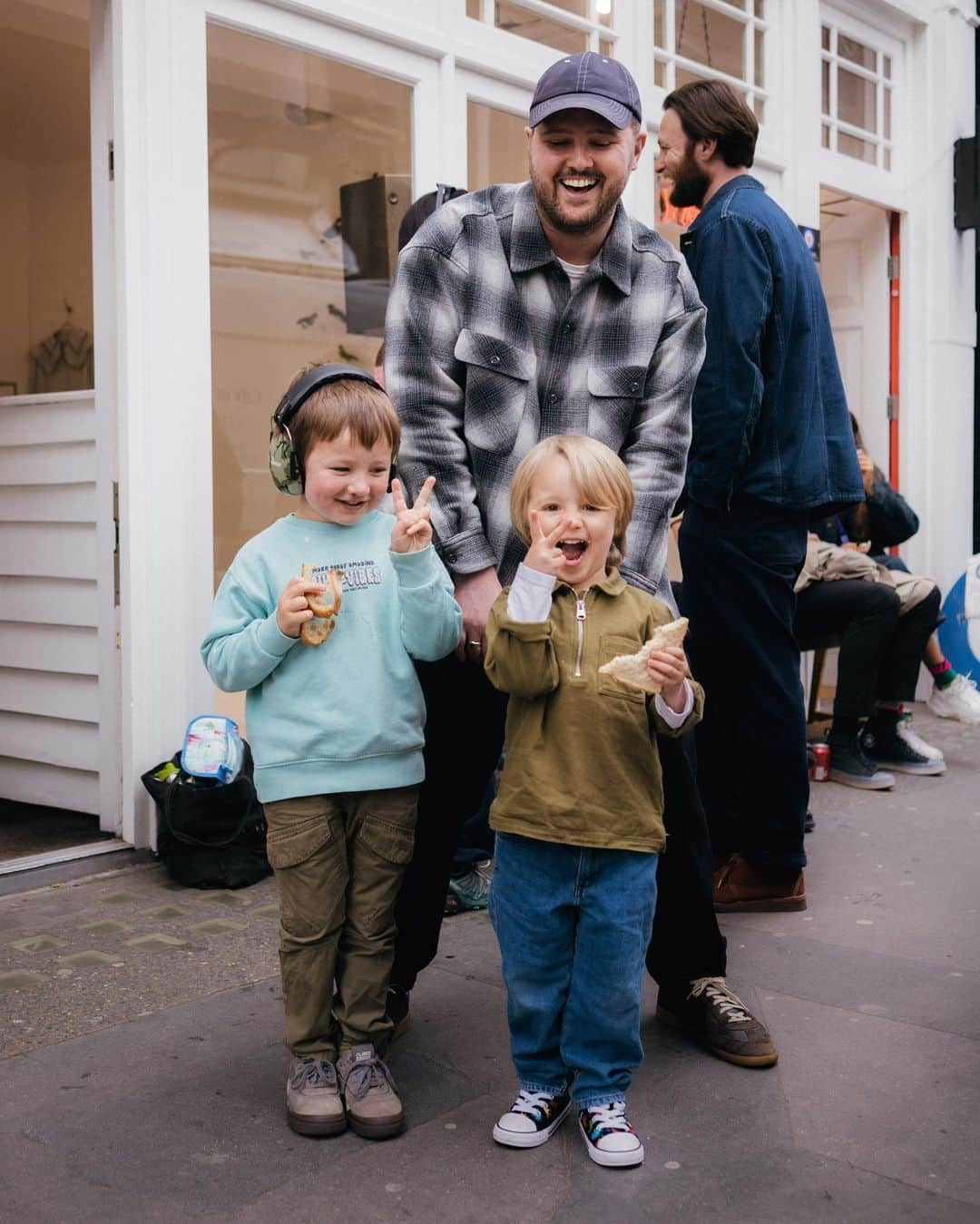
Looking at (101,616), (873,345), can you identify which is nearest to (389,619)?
(101,616)

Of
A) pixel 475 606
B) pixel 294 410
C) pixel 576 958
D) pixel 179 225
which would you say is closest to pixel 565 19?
pixel 179 225

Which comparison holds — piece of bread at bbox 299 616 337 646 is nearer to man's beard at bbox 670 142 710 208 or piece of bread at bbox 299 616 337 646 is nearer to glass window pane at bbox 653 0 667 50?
man's beard at bbox 670 142 710 208

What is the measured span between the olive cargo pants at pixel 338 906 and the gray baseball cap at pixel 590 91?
1355 mm

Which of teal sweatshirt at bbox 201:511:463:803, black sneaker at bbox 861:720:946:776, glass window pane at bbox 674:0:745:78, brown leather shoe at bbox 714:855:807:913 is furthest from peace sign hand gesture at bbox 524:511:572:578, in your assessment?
glass window pane at bbox 674:0:745:78

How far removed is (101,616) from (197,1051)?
1.94 metres

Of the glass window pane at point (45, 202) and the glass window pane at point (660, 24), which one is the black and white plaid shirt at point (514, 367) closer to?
the glass window pane at point (45, 202)

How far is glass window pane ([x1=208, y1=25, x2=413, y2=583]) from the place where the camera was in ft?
15.5

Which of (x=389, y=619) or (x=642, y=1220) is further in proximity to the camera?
(x=389, y=619)

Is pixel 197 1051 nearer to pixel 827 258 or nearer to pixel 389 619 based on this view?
pixel 389 619

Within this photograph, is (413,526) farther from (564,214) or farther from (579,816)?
(564,214)

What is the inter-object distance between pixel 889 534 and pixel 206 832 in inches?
148

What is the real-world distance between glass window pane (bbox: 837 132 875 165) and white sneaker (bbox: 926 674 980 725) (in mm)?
2940

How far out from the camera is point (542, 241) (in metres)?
2.84

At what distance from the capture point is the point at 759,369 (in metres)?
3.88
